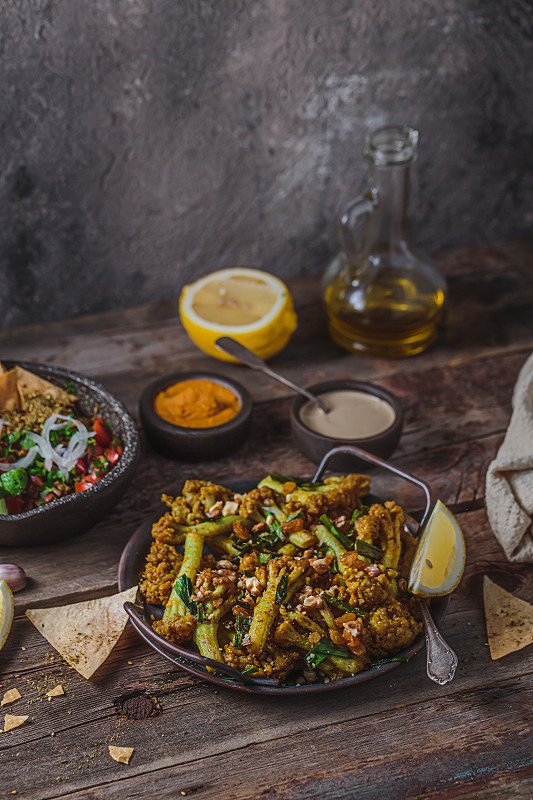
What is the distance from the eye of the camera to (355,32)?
2.06 metres

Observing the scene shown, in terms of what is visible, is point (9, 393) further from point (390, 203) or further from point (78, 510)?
point (390, 203)

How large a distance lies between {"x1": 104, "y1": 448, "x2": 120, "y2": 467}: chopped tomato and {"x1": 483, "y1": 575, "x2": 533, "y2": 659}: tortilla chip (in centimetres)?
71

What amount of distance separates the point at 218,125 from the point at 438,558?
1297 millimetres

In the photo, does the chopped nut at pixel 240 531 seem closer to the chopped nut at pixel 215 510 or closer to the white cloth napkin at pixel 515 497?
the chopped nut at pixel 215 510

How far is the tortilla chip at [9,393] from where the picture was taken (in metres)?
1.68

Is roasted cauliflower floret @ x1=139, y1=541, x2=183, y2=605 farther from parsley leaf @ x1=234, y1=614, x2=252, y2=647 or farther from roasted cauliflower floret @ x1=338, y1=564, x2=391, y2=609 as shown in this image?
roasted cauliflower floret @ x1=338, y1=564, x2=391, y2=609

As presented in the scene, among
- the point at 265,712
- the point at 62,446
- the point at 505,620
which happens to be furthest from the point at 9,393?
the point at 505,620

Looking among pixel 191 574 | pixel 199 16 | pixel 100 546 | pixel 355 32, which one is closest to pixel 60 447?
pixel 100 546

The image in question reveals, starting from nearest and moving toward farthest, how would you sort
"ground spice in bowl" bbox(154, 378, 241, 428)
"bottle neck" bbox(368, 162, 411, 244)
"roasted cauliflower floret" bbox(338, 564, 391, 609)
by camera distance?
"roasted cauliflower floret" bbox(338, 564, 391, 609) → "ground spice in bowl" bbox(154, 378, 241, 428) → "bottle neck" bbox(368, 162, 411, 244)

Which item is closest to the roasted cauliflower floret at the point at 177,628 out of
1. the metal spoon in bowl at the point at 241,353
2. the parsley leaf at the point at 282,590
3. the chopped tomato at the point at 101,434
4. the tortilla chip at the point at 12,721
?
the parsley leaf at the point at 282,590

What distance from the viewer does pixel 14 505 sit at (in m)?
1.49

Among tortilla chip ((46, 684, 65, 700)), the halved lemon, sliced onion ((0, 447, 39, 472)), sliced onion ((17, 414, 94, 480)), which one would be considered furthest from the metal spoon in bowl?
tortilla chip ((46, 684, 65, 700))

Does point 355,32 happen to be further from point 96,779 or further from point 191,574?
point 96,779

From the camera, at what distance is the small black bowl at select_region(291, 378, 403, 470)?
163cm
